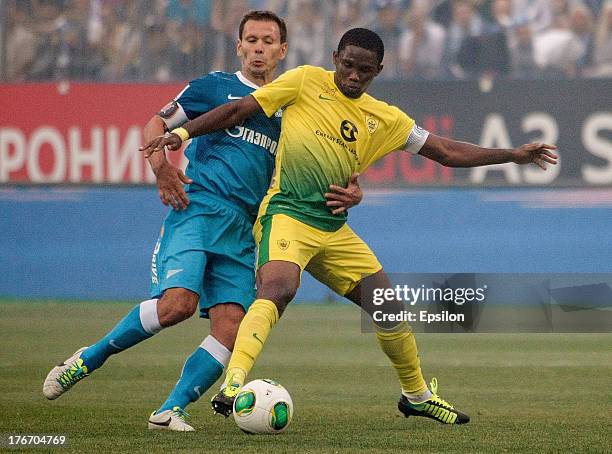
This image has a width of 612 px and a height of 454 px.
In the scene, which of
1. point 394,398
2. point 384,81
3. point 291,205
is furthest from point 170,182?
point 384,81

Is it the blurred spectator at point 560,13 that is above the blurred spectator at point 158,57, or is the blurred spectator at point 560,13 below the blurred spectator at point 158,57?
above

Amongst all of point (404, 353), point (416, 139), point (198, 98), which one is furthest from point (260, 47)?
point (404, 353)

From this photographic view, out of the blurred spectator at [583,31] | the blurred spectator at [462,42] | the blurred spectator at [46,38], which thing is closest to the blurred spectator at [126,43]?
the blurred spectator at [46,38]

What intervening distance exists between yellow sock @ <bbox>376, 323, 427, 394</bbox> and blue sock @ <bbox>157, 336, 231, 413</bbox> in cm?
89

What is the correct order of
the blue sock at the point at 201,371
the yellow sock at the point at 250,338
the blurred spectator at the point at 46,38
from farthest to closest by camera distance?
the blurred spectator at the point at 46,38 < the blue sock at the point at 201,371 < the yellow sock at the point at 250,338

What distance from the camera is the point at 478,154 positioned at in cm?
716

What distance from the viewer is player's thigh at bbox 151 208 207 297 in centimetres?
666

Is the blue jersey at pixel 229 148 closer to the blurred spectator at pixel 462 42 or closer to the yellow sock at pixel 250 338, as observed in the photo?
the yellow sock at pixel 250 338

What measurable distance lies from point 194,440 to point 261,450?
1.75ft

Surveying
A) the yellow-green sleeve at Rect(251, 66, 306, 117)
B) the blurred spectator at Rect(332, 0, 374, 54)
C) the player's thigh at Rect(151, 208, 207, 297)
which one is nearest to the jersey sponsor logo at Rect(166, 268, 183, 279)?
the player's thigh at Rect(151, 208, 207, 297)

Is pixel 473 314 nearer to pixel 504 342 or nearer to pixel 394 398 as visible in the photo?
pixel 504 342

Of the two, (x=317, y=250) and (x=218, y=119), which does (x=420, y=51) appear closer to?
(x=317, y=250)

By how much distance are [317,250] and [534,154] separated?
1394mm

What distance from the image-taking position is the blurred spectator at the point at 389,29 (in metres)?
16.5
